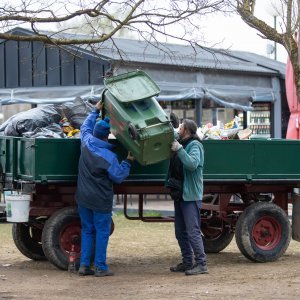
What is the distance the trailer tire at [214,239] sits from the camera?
12.8 m

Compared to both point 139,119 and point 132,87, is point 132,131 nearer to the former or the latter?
point 139,119

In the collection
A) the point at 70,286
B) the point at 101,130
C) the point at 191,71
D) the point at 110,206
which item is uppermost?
the point at 191,71

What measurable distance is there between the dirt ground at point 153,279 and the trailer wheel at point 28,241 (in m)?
0.12

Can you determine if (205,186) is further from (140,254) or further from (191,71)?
(191,71)

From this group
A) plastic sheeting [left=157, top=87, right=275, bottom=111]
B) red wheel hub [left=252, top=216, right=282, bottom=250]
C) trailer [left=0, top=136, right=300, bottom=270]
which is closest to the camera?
trailer [left=0, top=136, right=300, bottom=270]

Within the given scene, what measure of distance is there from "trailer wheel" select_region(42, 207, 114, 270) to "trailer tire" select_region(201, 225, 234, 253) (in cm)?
239

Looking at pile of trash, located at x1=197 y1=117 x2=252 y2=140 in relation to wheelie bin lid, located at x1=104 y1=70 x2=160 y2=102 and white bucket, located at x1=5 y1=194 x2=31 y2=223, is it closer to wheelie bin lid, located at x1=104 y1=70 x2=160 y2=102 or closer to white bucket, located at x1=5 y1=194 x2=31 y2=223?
wheelie bin lid, located at x1=104 y1=70 x2=160 y2=102

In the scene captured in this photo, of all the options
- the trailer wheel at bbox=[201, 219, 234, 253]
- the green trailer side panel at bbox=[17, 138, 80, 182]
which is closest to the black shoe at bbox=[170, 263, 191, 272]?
the green trailer side panel at bbox=[17, 138, 80, 182]

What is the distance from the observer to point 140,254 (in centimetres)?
1299

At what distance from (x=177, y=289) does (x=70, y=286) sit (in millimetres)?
1184

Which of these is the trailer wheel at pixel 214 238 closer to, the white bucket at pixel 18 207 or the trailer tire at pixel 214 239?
the trailer tire at pixel 214 239

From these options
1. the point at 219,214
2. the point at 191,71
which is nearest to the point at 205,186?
the point at 219,214

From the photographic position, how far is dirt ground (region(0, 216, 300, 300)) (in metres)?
9.36

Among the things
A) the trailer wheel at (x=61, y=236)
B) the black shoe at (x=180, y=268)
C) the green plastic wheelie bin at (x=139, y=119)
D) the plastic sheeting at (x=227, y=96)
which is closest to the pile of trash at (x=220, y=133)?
the green plastic wheelie bin at (x=139, y=119)
